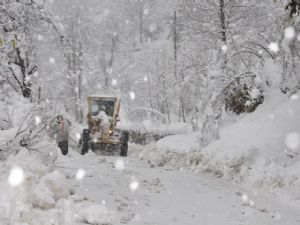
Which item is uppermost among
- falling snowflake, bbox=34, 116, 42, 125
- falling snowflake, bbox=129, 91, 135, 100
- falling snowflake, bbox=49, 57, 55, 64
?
falling snowflake, bbox=34, 116, 42, 125

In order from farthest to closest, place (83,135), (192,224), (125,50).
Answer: (125,50) < (83,135) < (192,224)

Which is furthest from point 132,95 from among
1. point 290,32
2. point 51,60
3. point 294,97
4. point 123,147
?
point 290,32

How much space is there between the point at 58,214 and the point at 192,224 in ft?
6.33

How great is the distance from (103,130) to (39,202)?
1120 centimetres

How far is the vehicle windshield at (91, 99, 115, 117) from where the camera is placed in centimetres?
1848

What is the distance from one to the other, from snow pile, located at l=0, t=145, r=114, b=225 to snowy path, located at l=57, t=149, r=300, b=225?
1.69 feet

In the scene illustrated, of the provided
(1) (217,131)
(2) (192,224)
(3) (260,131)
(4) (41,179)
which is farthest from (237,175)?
(4) (41,179)

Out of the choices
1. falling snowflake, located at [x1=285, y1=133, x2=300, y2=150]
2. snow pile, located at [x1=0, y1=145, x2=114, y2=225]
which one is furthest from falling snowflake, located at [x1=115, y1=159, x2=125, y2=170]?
snow pile, located at [x1=0, y1=145, x2=114, y2=225]

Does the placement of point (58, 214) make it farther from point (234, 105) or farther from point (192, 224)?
point (234, 105)

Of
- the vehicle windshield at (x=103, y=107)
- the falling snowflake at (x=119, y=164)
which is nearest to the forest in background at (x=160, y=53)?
the vehicle windshield at (x=103, y=107)

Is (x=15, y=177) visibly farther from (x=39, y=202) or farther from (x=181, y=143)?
(x=181, y=143)

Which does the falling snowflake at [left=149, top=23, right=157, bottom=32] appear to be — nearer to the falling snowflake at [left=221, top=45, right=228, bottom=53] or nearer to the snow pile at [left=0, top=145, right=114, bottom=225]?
the falling snowflake at [left=221, top=45, right=228, bottom=53]

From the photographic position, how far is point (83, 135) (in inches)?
659

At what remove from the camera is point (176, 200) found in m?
8.42
